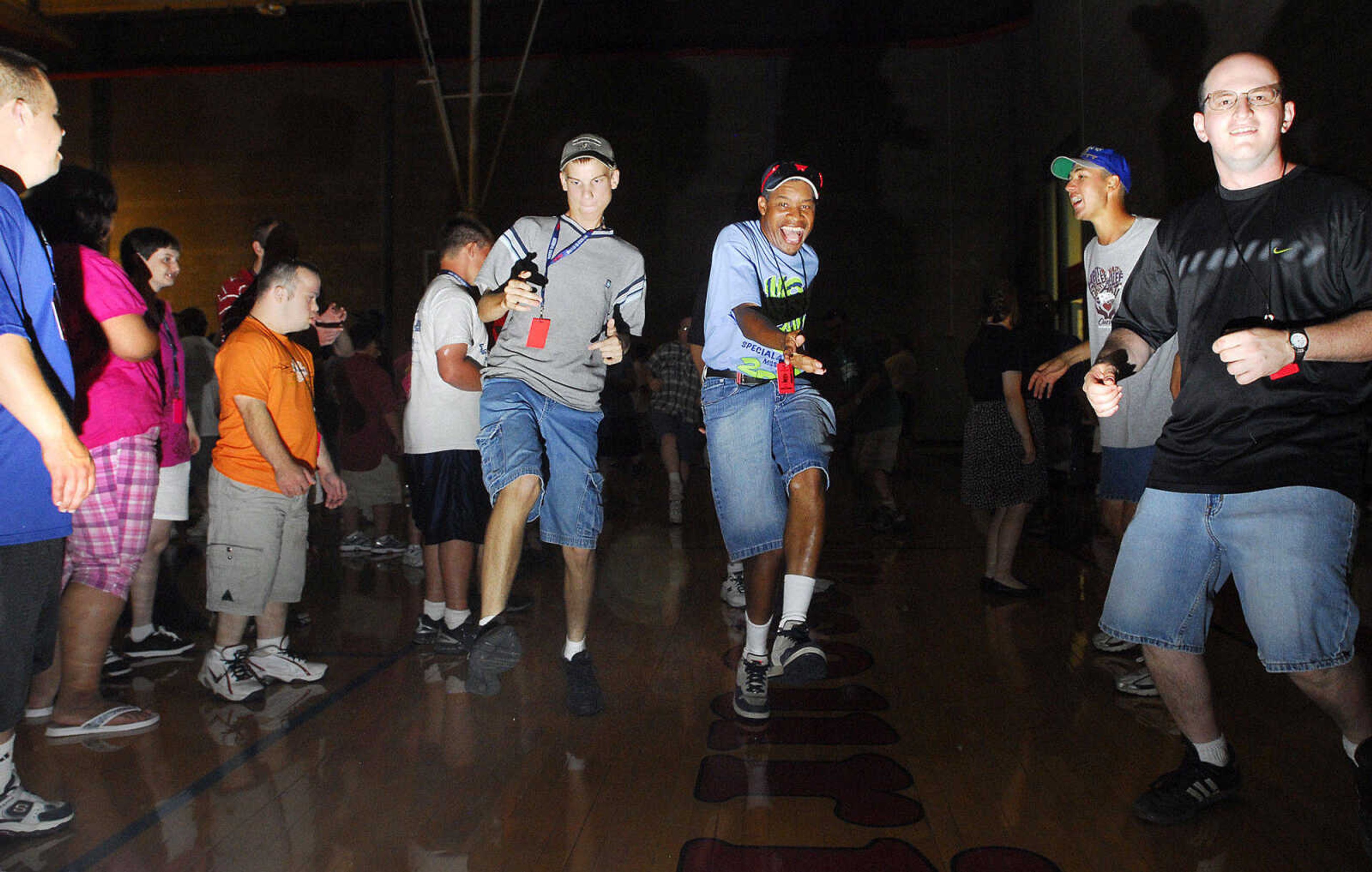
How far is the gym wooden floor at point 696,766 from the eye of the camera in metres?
1.88

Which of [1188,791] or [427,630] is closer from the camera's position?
[1188,791]

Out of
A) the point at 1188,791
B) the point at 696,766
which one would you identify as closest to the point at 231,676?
the point at 696,766

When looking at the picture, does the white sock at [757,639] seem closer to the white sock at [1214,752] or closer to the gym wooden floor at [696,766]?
the gym wooden floor at [696,766]

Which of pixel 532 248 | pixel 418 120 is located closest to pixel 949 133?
pixel 418 120

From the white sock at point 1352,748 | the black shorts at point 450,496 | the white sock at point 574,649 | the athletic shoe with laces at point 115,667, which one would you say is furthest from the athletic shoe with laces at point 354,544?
the white sock at point 1352,748

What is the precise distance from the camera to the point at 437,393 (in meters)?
3.46

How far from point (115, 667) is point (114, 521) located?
98 cm

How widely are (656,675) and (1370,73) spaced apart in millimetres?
5001

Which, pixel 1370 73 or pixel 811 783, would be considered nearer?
pixel 811 783

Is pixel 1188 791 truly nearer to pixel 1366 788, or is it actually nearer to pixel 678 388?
pixel 1366 788

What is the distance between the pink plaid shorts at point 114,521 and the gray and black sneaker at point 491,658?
0.98m

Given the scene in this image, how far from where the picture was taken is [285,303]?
9.87 feet

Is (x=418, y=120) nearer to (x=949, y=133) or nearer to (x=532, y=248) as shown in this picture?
(x=949, y=133)

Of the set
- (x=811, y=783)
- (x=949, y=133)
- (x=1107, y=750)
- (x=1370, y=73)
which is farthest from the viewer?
(x=949, y=133)
